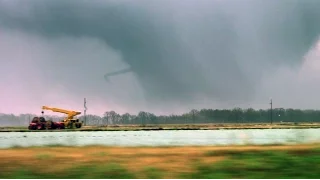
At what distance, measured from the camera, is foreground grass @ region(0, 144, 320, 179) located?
1178 centimetres

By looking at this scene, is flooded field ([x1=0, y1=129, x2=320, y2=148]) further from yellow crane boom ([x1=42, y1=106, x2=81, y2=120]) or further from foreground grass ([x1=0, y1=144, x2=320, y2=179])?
yellow crane boom ([x1=42, y1=106, x2=81, y2=120])

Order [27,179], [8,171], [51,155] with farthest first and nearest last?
1. [51,155]
2. [8,171]
3. [27,179]

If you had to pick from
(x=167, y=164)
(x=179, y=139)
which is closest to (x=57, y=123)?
(x=179, y=139)

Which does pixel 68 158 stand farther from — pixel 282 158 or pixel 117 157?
pixel 282 158

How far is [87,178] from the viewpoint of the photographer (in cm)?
1145

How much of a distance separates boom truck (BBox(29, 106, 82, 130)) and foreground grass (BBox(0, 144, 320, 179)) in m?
74.4

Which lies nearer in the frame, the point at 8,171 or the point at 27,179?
the point at 27,179

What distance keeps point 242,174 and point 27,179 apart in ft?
16.9

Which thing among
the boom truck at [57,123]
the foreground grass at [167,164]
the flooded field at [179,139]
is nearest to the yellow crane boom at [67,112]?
the boom truck at [57,123]

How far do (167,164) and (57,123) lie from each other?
8076 cm

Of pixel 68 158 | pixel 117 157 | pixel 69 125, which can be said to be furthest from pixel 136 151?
pixel 69 125

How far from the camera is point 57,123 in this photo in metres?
91.1

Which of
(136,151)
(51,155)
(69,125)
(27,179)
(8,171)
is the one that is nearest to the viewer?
(27,179)

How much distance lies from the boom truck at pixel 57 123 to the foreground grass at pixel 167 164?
74.4m
